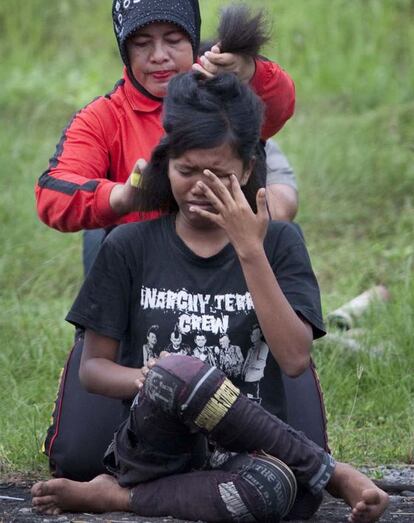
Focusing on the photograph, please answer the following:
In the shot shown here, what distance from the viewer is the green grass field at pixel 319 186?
4828 millimetres

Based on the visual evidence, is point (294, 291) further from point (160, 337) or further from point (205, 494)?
point (205, 494)

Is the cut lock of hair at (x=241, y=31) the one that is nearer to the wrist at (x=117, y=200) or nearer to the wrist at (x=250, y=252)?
the wrist at (x=117, y=200)

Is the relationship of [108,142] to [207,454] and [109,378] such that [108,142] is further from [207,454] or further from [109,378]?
[207,454]

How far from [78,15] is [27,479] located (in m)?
Result: 7.34

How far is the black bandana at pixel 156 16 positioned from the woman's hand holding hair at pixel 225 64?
17 cm

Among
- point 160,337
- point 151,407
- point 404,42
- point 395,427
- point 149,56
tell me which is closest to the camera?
point 151,407

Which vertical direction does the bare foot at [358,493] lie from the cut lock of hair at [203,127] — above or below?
below

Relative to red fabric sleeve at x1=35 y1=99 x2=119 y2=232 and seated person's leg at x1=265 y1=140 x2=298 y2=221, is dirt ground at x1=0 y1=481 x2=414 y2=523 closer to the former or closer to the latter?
red fabric sleeve at x1=35 y1=99 x2=119 y2=232

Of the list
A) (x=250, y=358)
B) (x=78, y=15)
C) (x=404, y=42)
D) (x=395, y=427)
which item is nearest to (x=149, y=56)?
(x=250, y=358)

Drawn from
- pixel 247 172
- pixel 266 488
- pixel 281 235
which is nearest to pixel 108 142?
pixel 247 172

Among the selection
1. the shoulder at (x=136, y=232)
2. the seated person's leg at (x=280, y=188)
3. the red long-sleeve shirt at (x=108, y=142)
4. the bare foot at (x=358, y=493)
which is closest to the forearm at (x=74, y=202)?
the red long-sleeve shirt at (x=108, y=142)

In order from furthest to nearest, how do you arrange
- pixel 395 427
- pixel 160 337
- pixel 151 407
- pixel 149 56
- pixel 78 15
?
1. pixel 78 15
2. pixel 395 427
3. pixel 149 56
4. pixel 160 337
5. pixel 151 407

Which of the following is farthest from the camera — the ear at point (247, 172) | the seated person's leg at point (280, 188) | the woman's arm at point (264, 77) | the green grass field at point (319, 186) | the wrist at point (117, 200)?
the seated person's leg at point (280, 188)

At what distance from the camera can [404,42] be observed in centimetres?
961
